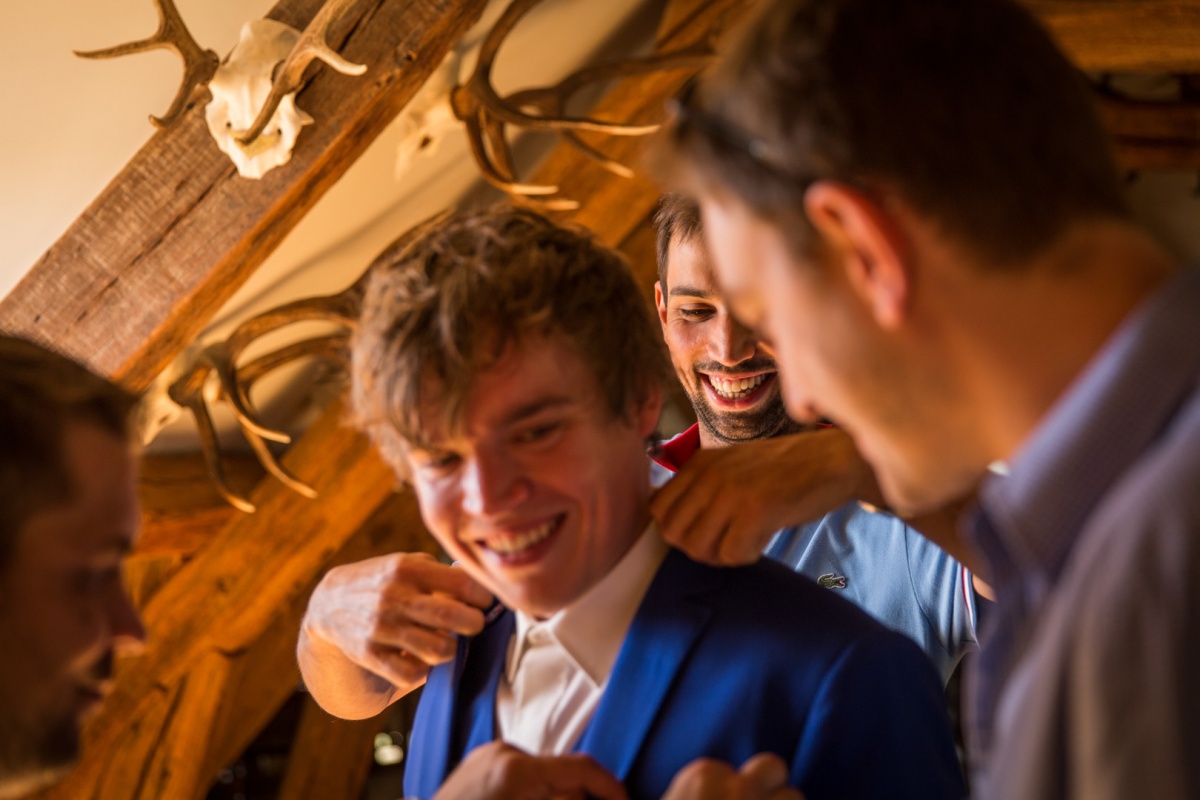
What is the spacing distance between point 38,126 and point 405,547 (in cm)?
215

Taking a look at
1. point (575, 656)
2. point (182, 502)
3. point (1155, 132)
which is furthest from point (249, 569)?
point (1155, 132)

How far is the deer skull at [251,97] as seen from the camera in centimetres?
275

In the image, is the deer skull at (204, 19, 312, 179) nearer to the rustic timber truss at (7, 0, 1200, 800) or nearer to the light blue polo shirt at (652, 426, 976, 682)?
the rustic timber truss at (7, 0, 1200, 800)

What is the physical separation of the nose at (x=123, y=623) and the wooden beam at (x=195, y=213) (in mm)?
1754

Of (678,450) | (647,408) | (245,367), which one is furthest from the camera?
(245,367)

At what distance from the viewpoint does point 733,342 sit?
2.26 m

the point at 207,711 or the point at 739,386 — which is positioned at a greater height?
the point at 739,386

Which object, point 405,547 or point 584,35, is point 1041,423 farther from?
point 405,547

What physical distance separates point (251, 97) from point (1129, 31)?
2244 mm

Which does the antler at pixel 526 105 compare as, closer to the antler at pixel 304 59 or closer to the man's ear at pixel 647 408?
the antler at pixel 304 59

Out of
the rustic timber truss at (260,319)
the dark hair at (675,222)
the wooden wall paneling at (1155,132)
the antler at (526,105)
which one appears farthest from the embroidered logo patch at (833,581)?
the wooden wall paneling at (1155,132)

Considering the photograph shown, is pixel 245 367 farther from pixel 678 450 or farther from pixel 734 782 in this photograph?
pixel 734 782

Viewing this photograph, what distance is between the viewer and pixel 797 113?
101 cm

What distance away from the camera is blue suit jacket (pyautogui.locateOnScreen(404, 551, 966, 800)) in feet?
4.24
